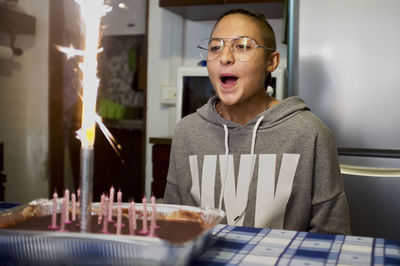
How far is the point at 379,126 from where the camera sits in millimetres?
1898

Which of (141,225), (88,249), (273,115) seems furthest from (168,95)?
(88,249)

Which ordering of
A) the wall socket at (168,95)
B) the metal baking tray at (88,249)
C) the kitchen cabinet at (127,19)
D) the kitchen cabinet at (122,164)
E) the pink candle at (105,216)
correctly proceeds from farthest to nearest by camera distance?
the kitchen cabinet at (122,164) < the kitchen cabinet at (127,19) < the wall socket at (168,95) < the pink candle at (105,216) < the metal baking tray at (88,249)

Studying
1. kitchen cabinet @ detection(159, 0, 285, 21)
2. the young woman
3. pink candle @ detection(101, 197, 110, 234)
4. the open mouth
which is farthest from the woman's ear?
kitchen cabinet @ detection(159, 0, 285, 21)

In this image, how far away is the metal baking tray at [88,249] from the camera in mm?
528

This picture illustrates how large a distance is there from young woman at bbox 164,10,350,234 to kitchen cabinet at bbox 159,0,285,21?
1.32 metres

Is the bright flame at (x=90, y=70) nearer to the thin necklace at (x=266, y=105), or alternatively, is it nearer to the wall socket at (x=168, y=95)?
the thin necklace at (x=266, y=105)

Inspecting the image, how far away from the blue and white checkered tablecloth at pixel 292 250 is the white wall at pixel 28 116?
2.68 metres

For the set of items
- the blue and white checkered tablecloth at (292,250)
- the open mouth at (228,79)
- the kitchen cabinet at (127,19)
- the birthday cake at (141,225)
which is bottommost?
the blue and white checkered tablecloth at (292,250)

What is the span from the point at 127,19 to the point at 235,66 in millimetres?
2432

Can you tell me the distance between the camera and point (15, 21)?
311cm

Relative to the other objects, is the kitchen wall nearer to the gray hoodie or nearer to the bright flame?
the gray hoodie

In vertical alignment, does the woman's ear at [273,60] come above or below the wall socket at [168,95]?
above

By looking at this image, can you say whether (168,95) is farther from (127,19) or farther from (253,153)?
(253,153)

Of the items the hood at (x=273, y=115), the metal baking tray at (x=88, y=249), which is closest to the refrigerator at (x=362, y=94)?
the hood at (x=273, y=115)
